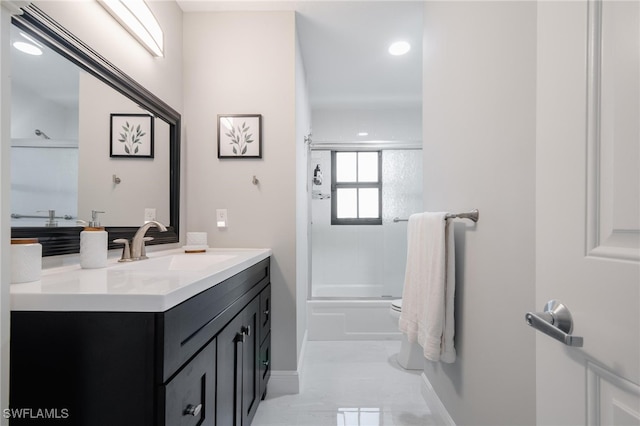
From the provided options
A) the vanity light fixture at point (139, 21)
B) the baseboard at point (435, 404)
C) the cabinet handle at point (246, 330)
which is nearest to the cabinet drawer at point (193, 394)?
the cabinet handle at point (246, 330)

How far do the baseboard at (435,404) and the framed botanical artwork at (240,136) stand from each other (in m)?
1.75

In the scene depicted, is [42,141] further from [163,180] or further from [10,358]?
[163,180]

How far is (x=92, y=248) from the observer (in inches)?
47.5

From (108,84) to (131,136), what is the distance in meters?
0.26

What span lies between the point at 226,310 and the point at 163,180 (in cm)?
106

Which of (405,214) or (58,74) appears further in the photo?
(405,214)

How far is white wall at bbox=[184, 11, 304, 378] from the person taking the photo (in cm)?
211

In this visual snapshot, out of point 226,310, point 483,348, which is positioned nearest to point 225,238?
point 226,310

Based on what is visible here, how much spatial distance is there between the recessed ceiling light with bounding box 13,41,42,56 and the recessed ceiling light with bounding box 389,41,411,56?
220 cm

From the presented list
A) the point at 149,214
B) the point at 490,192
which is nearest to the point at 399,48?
the point at 490,192

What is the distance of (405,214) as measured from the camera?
3564 mm

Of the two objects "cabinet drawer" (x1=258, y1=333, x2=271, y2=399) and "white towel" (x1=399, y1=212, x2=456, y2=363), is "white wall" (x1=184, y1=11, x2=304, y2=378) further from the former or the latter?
"white towel" (x1=399, y1=212, x2=456, y2=363)

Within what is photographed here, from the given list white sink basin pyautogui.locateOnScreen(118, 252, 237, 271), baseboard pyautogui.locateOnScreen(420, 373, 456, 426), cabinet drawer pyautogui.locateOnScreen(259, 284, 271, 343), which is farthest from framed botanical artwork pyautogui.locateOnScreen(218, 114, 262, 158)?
baseboard pyautogui.locateOnScreen(420, 373, 456, 426)

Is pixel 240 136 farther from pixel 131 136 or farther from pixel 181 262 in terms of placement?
pixel 181 262
